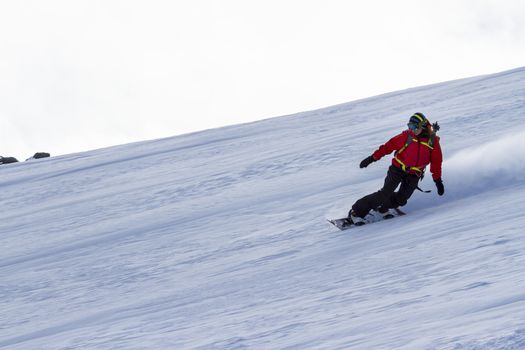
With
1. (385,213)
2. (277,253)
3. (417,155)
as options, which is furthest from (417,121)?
(277,253)

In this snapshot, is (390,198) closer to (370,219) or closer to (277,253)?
(370,219)

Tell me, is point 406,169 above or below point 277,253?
above

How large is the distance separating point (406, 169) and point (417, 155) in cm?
20

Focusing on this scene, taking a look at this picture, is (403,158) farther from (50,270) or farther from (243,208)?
(50,270)

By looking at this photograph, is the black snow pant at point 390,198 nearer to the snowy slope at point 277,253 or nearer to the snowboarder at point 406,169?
the snowboarder at point 406,169

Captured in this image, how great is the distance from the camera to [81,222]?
43.1 feet

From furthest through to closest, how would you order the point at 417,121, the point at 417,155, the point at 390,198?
the point at 390,198, the point at 417,155, the point at 417,121

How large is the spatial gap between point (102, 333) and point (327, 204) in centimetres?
460

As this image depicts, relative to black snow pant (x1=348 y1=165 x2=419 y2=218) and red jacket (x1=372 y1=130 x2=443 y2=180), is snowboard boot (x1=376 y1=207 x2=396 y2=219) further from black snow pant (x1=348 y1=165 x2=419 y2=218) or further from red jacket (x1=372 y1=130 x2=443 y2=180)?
red jacket (x1=372 y1=130 x2=443 y2=180)

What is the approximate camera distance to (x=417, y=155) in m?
9.22

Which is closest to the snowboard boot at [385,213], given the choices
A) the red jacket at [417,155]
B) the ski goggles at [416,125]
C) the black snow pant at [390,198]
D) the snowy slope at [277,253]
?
the black snow pant at [390,198]

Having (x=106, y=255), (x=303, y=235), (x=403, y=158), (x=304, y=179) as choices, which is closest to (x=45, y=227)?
(x=106, y=255)

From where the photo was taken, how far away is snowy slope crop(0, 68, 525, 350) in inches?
213

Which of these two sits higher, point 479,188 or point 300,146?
point 300,146
